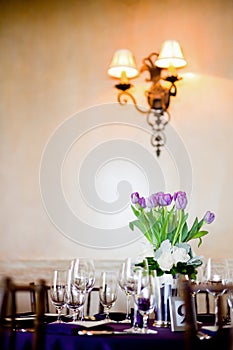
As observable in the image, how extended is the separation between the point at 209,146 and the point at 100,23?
1.18m

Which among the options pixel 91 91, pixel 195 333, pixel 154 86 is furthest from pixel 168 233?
pixel 91 91

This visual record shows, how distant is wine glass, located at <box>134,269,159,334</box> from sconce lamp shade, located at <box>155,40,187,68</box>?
6.59 feet

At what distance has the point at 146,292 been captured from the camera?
2.25 metres

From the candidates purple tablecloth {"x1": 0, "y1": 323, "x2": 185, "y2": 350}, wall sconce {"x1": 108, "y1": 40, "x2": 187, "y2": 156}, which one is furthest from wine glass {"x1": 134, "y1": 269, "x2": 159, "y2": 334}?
wall sconce {"x1": 108, "y1": 40, "x2": 187, "y2": 156}

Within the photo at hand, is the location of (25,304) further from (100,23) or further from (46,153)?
(100,23)

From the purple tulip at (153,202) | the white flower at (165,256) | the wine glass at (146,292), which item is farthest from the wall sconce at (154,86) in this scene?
the wine glass at (146,292)

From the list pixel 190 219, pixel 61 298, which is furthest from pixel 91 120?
pixel 61 298

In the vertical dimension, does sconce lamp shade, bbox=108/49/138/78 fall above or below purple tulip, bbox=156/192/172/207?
above

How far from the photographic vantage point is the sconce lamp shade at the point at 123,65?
3.97 m

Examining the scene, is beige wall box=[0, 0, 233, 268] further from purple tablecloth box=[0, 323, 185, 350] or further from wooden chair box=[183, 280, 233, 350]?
wooden chair box=[183, 280, 233, 350]

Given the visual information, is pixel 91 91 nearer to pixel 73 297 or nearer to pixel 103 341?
pixel 73 297

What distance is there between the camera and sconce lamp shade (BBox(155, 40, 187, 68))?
3.90 m

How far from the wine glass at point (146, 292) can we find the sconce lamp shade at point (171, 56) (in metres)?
2.01

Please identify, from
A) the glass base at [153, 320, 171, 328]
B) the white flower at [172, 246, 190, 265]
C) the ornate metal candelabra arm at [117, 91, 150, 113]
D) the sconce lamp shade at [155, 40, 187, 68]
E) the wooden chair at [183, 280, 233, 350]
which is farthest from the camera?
the ornate metal candelabra arm at [117, 91, 150, 113]
